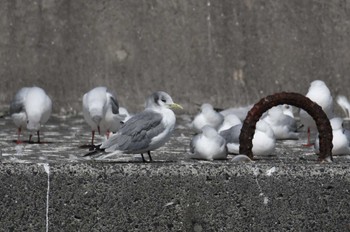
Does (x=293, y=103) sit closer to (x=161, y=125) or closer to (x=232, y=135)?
(x=161, y=125)

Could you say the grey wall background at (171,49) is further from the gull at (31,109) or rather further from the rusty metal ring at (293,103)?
the rusty metal ring at (293,103)

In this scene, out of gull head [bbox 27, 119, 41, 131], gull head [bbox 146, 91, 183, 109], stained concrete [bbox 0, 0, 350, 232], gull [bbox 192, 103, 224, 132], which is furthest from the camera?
stained concrete [bbox 0, 0, 350, 232]

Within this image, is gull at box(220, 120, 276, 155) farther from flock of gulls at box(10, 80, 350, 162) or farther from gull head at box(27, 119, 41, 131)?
gull head at box(27, 119, 41, 131)

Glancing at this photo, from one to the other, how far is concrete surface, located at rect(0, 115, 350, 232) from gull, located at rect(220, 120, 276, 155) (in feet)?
5.56

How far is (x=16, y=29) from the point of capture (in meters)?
13.1

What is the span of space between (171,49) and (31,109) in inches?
145

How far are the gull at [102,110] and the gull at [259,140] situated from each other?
1446 millimetres

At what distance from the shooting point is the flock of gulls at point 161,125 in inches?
283

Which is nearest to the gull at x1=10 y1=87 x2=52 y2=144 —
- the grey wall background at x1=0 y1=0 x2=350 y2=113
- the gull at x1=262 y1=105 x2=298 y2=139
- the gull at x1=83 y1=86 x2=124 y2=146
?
the gull at x1=83 y1=86 x2=124 y2=146

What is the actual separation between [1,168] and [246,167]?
4.62 ft

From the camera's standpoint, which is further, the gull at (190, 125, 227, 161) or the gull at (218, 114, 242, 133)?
the gull at (218, 114, 242, 133)

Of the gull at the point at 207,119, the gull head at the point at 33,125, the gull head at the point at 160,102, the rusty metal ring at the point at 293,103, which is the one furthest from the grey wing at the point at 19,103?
the rusty metal ring at the point at 293,103

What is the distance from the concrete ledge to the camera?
6.29m

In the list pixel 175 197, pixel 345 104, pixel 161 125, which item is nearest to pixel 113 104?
pixel 161 125
